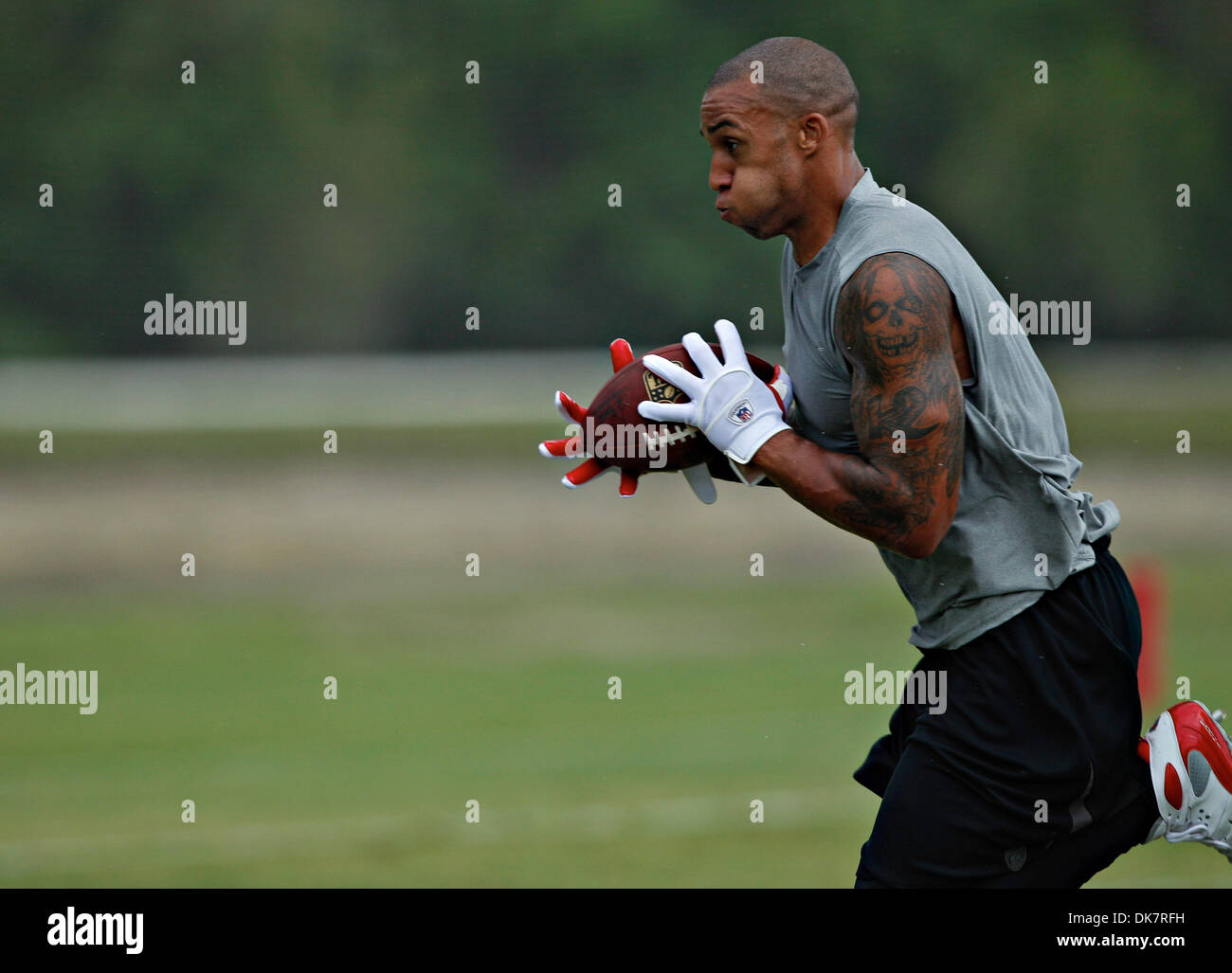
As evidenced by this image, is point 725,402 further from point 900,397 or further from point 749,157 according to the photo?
point 749,157

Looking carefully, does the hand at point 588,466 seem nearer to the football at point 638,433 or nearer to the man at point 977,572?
the football at point 638,433

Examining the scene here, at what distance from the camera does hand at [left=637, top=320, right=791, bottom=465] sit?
3701 millimetres

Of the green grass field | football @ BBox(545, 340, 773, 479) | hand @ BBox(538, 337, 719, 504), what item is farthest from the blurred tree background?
football @ BBox(545, 340, 773, 479)

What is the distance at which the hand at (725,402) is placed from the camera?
3701 mm

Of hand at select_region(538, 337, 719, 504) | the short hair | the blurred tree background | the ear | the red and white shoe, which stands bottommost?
the red and white shoe

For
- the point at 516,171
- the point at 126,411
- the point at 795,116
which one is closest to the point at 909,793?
the point at 795,116

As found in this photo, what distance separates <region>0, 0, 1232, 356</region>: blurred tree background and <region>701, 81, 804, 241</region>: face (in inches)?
632

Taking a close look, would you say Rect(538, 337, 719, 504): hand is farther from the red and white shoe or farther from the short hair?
the red and white shoe

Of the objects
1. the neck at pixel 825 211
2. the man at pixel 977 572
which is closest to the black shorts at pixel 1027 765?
the man at pixel 977 572

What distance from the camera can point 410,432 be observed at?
17297 mm

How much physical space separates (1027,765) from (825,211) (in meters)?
1.35

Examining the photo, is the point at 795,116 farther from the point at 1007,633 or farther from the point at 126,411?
the point at 126,411

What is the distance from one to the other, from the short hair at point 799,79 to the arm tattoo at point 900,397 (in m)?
0.48

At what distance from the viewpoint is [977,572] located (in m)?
3.77
